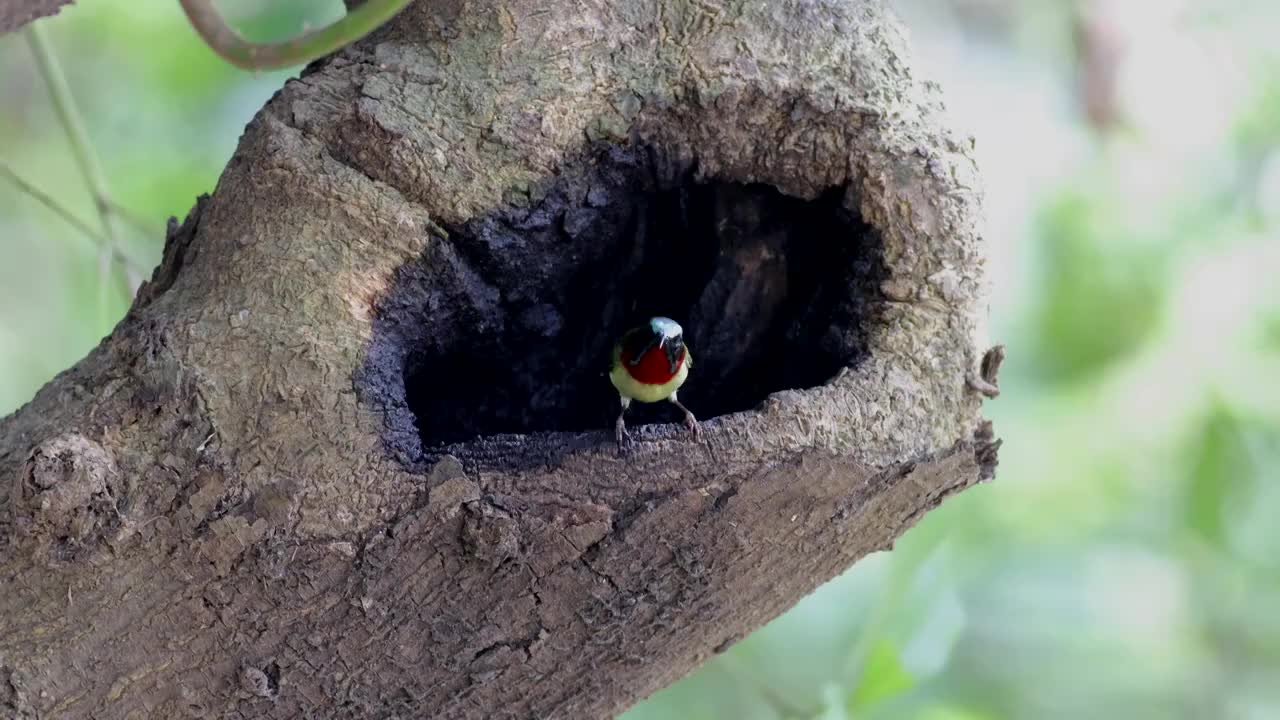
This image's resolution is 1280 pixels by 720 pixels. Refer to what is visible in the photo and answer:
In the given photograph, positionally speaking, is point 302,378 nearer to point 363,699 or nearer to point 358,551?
point 358,551

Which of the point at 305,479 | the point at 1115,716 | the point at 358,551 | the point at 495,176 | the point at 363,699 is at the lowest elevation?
the point at 1115,716

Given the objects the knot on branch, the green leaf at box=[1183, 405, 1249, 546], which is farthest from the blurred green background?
the knot on branch

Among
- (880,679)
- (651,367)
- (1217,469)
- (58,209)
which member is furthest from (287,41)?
(1217,469)

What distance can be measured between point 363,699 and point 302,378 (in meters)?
0.60

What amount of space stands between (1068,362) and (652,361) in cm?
337

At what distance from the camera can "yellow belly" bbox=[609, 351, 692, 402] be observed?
2676 millimetres

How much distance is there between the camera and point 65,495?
6.14ft

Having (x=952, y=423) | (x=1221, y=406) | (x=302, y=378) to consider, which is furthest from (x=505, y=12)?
(x=1221, y=406)

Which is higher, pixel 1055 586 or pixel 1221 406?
pixel 1221 406

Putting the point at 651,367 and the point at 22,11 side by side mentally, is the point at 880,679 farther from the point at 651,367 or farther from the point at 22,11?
the point at 22,11

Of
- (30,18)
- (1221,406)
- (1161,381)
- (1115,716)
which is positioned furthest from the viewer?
(1115,716)

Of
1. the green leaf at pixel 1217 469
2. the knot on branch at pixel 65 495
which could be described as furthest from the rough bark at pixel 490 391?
the green leaf at pixel 1217 469

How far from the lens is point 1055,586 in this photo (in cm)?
566

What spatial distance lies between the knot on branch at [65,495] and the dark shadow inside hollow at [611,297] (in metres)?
0.50
